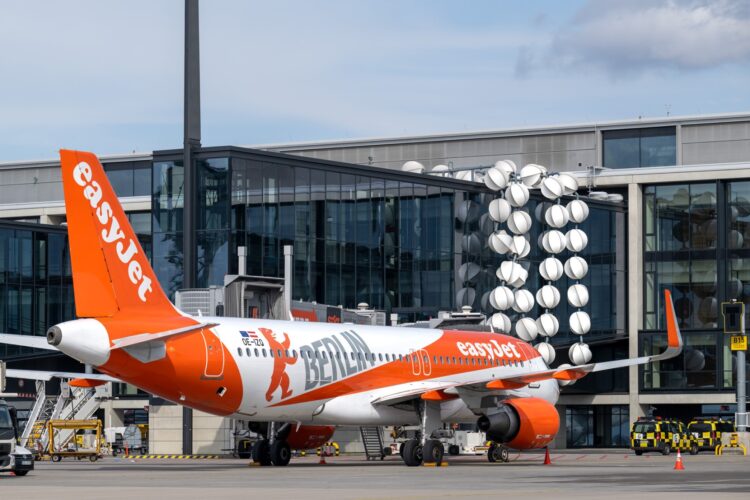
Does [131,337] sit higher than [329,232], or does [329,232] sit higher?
[329,232]

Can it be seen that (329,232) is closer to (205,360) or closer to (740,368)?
(740,368)

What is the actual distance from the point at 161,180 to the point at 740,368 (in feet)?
85.1

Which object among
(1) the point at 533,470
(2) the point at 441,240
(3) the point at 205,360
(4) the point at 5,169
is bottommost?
(1) the point at 533,470

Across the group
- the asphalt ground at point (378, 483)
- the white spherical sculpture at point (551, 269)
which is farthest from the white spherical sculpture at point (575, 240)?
the asphalt ground at point (378, 483)

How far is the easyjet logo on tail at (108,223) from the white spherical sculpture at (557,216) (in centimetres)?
3547

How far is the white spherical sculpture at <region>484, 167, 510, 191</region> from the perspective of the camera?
65.4 metres

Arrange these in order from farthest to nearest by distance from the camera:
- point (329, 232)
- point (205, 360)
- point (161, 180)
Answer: point (329, 232)
point (161, 180)
point (205, 360)

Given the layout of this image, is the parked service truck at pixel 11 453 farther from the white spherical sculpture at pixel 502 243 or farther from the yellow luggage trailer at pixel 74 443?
the white spherical sculpture at pixel 502 243

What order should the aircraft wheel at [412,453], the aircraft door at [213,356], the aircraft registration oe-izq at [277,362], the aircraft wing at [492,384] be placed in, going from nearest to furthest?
the aircraft registration oe-izq at [277,362] → the aircraft door at [213,356] → the aircraft wheel at [412,453] → the aircraft wing at [492,384]

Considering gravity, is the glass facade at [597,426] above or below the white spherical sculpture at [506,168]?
below

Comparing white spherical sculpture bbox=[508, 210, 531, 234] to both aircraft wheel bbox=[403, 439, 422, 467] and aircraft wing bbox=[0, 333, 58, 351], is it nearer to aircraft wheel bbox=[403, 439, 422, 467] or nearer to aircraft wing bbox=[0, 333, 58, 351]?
aircraft wheel bbox=[403, 439, 422, 467]

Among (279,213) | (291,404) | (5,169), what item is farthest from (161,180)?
(5,169)

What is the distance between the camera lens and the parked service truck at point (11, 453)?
108ft

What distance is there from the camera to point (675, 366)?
243 ft
